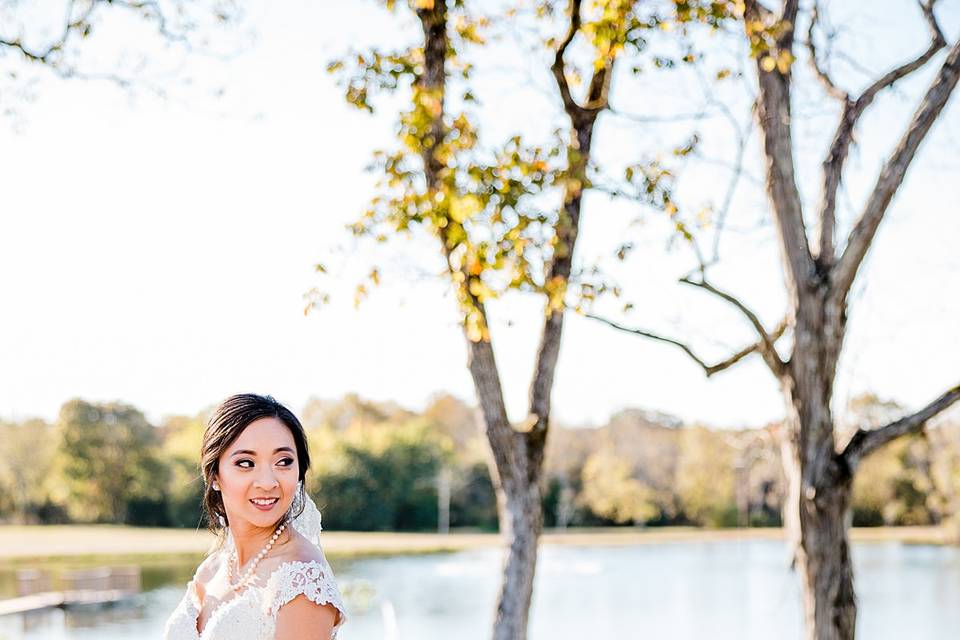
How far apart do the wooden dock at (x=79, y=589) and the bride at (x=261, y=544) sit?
17.7 metres

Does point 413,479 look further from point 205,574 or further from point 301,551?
point 301,551

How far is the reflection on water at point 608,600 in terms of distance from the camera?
16.7 meters

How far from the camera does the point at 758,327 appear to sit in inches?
182

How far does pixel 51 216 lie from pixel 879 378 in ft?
80.9

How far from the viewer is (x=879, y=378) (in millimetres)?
5430

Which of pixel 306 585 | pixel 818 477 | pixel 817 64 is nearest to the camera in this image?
pixel 306 585

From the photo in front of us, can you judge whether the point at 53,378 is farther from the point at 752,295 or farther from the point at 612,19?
the point at 612,19

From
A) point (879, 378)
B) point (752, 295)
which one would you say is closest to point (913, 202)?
point (879, 378)

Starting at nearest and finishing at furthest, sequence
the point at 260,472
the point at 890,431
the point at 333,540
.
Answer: the point at 260,472 < the point at 890,431 < the point at 333,540

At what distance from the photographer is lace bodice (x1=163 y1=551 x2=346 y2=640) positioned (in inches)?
71.4

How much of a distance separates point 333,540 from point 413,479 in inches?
193

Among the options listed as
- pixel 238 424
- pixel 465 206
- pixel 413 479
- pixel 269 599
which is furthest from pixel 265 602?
pixel 413 479

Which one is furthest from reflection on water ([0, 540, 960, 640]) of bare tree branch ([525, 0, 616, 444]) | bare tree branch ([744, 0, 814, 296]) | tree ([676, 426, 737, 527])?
bare tree branch ([525, 0, 616, 444])

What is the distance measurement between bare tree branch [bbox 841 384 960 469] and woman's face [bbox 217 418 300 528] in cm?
320
